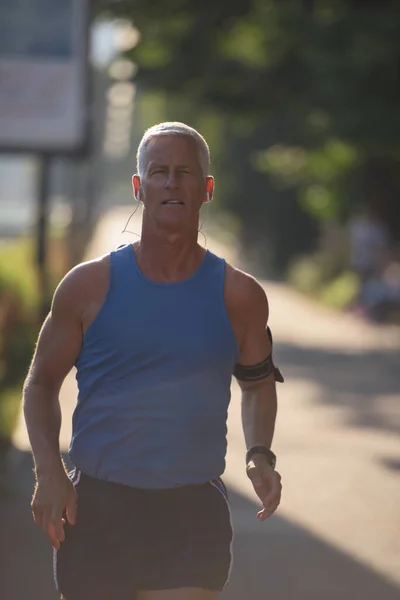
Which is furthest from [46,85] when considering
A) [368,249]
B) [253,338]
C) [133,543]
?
[133,543]

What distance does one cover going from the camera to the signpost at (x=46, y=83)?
18016 mm

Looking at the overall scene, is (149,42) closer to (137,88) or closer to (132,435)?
(137,88)

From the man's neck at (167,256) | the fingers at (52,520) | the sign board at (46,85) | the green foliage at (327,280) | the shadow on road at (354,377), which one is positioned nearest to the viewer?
the fingers at (52,520)

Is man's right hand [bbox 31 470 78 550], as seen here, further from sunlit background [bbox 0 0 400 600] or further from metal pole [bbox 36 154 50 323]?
metal pole [bbox 36 154 50 323]

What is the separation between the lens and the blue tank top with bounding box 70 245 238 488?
3.76 m

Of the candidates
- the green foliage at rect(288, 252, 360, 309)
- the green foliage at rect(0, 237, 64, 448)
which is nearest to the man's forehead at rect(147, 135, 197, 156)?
the green foliage at rect(0, 237, 64, 448)

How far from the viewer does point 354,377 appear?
54.0ft

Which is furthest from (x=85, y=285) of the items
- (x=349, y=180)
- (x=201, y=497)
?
(x=349, y=180)

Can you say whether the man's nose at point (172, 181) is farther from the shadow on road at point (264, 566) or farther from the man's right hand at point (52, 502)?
the shadow on road at point (264, 566)

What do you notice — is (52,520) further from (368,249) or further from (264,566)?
(368,249)

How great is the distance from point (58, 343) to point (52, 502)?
407 mm

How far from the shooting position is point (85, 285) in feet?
12.5

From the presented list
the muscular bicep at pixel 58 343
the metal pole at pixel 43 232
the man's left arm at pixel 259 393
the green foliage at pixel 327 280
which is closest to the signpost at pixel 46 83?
the metal pole at pixel 43 232

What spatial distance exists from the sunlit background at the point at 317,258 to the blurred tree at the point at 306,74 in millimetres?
35
